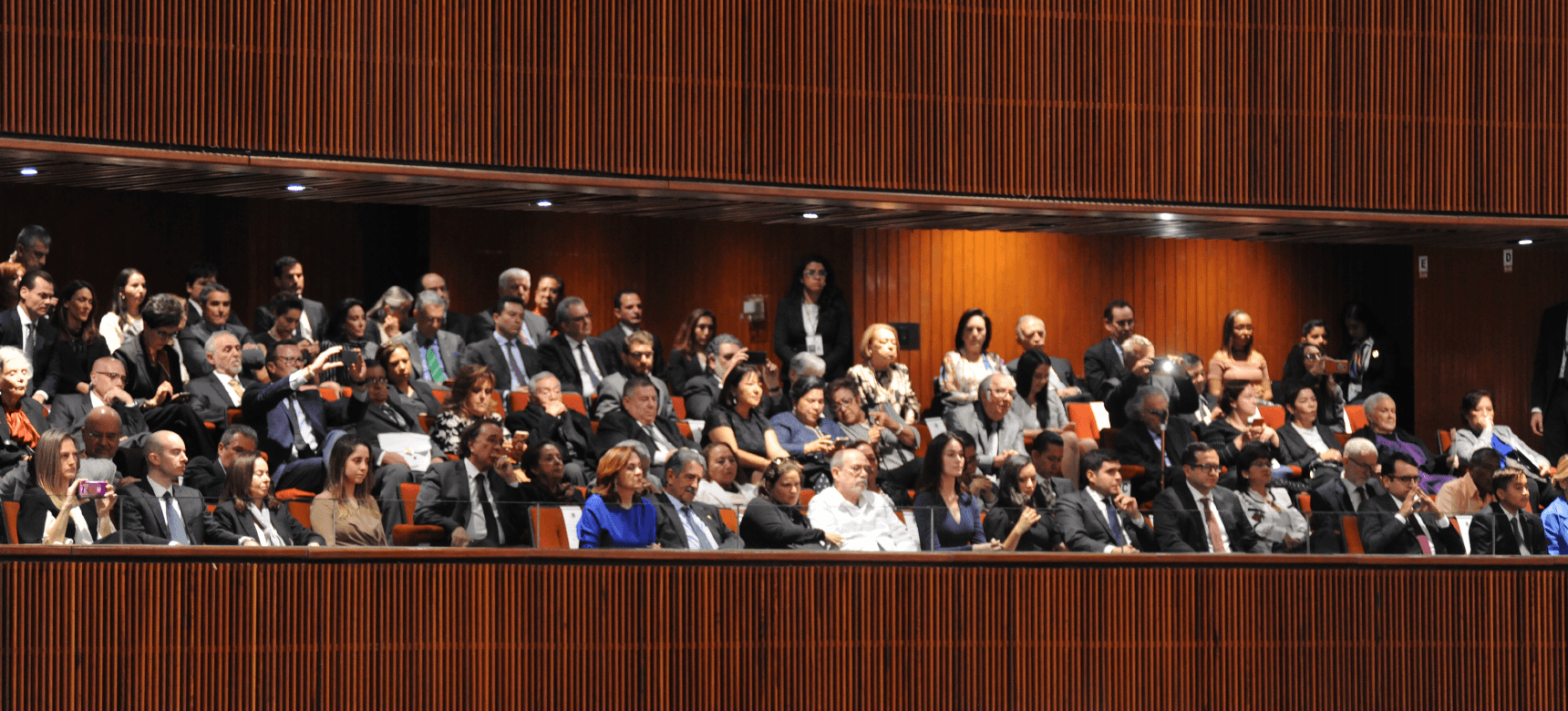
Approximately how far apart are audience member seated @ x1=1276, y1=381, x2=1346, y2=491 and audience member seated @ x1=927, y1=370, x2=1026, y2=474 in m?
1.01

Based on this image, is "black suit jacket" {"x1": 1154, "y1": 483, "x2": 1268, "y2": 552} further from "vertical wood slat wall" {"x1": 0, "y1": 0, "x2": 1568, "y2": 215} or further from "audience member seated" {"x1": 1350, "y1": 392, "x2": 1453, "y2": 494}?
"audience member seated" {"x1": 1350, "y1": 392, "x2": 1453, "y2": 494}

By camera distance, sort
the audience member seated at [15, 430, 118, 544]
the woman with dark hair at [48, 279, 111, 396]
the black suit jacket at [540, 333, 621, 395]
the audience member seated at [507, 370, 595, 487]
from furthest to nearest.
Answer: the black suit jacket at [540, 333, 621, 395], the audience member seated at [507, 370, 595, 487], the woman with dark hair at [48, 279, 111, 396], the audience member seated at [15, 430, 118, 544]

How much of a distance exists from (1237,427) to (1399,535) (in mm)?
1072

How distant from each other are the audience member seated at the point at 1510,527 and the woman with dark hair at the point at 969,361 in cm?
173

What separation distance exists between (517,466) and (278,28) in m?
1.40

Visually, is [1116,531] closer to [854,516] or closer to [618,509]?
[854,516]

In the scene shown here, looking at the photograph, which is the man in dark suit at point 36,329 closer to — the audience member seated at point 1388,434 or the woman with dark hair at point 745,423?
the woman with dark hair at point 745,423

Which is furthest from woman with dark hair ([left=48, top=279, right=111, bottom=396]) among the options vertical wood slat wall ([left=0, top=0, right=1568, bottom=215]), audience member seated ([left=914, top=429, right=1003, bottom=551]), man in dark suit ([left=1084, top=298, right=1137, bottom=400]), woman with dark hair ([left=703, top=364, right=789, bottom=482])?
man in dark suit ([left=1084, top=298, right=1137, bottom=400])

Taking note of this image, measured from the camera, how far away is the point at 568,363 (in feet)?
20.6

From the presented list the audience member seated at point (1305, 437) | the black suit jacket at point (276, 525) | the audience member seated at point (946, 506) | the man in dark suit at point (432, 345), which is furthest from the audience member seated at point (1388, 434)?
the black suit jacket at point (276, 525)

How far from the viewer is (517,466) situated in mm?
5301

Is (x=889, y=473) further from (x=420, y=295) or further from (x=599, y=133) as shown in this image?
(x=420, y=295)

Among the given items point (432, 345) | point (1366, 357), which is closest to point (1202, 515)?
point (432, 345)

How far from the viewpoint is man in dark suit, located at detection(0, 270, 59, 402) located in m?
5.09
